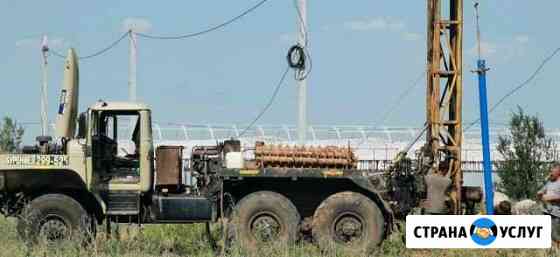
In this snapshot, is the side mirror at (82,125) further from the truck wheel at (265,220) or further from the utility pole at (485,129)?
the utility pole at (485,129)

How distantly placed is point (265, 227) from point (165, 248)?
1.81m

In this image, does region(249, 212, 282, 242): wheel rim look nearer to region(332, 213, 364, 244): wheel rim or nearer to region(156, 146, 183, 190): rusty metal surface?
region(332, 213, 364, 244): wheel rim

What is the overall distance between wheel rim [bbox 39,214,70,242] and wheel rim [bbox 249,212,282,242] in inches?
120

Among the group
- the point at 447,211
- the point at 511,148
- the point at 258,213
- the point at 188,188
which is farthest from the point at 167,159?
the point at 511,148

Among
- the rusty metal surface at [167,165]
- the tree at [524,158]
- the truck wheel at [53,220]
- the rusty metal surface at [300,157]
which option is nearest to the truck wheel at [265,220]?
the rusty metal surface at [300,157]

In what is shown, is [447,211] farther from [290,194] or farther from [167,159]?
[167,159]

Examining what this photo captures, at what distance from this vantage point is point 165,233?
16.2 meters

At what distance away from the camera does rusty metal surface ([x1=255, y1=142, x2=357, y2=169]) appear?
579 inches

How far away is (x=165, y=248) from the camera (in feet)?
48.7

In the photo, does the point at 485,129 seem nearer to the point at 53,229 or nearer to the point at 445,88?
the point at 445,88

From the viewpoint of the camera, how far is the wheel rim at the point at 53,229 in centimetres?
1377

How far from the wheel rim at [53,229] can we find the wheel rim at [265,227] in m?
3.05

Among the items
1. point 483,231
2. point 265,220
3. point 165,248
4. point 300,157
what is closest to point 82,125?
point 165,248

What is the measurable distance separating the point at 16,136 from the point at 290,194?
23.7 m
